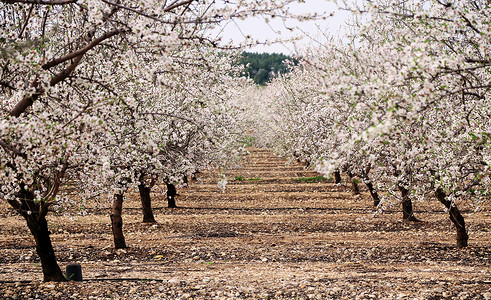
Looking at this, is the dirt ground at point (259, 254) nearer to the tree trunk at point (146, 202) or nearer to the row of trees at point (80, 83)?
the tree trunk at point (146, 202)

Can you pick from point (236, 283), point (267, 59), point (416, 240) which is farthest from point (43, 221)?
point (267, 59)

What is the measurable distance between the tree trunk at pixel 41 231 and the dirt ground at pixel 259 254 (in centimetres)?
32

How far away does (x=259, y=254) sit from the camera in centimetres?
1251

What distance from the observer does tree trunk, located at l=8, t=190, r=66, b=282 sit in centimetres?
873

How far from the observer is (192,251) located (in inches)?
509

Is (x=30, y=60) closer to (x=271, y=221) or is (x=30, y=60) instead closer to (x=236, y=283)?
(x=236, y=283)

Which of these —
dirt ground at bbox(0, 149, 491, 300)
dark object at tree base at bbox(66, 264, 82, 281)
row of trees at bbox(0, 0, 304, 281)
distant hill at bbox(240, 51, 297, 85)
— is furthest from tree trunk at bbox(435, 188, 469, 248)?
distant hill at bbox(240, 51, 297, 85)

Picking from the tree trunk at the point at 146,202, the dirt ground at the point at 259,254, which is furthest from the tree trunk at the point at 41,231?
the tree trunk at the point at 146,202

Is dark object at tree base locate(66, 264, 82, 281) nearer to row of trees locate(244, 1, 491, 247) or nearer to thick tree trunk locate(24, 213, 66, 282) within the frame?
thick tree trunk locate(24, 213, 66, 282)

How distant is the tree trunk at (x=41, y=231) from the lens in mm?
8734

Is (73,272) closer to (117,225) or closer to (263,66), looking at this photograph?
(117,225)

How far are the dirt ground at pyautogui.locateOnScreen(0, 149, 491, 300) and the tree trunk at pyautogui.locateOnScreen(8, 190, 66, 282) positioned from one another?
316 mm

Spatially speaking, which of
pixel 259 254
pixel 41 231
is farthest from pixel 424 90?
pixel 259 254

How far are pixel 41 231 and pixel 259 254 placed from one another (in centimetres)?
569
